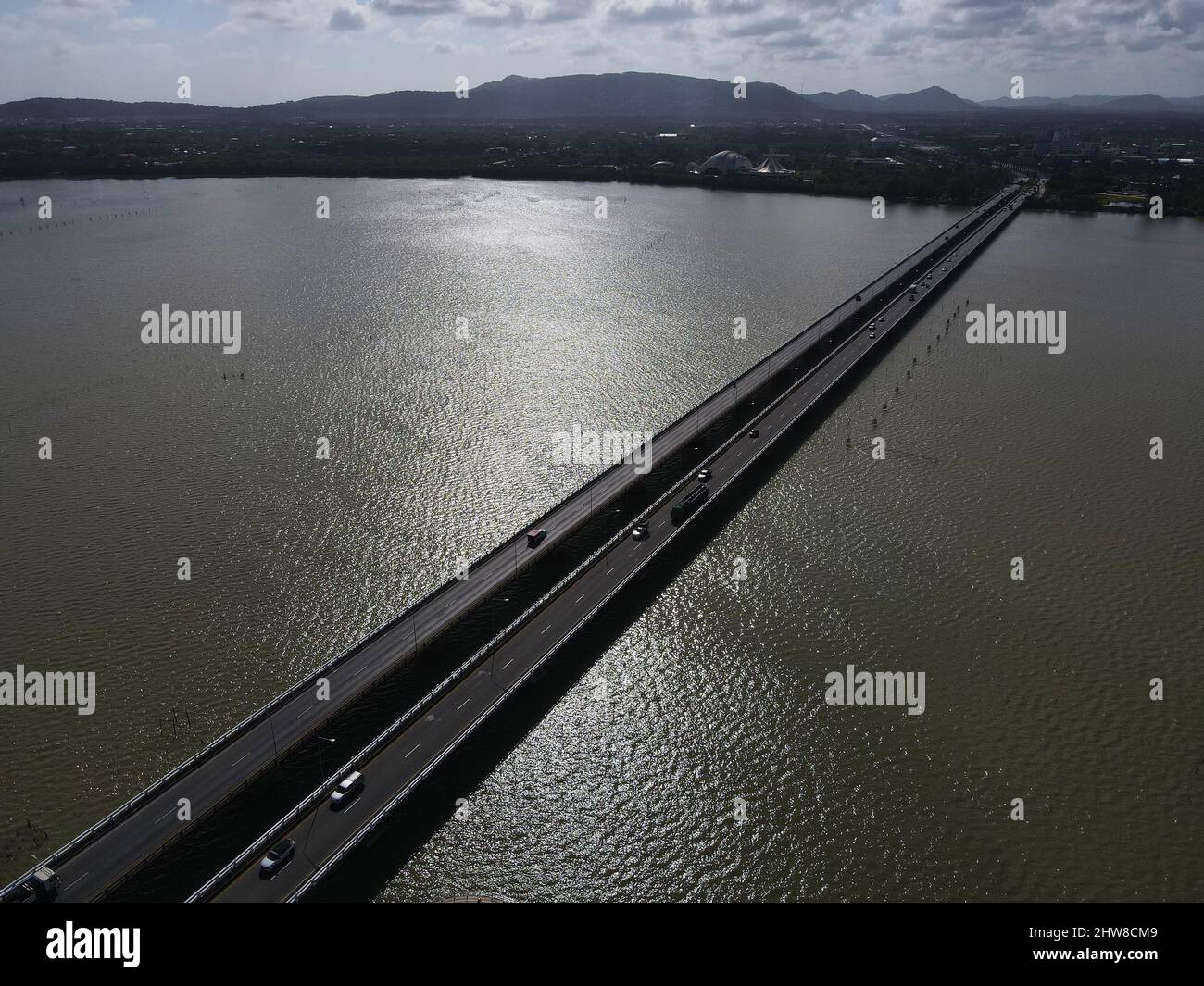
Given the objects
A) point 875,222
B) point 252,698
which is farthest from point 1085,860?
point 875,222

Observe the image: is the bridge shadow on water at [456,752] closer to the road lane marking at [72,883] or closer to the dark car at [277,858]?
the road lane marking at [72,883]

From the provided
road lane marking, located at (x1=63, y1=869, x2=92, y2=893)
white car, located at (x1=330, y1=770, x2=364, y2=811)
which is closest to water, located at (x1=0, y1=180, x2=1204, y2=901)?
white car, located at (x1=330, y1=770, x2=364, y2=811)

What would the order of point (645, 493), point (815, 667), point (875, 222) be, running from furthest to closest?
Answer: point (875, 222) → point (645, 493) → point (815, 667)

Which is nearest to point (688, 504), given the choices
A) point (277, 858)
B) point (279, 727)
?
point (279, 727)

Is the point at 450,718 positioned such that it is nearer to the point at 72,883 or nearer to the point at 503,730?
the point at 503,730

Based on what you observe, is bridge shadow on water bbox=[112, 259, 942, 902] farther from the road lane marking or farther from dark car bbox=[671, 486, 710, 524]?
the road lane marking

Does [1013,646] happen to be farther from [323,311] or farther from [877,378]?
[323,311]
